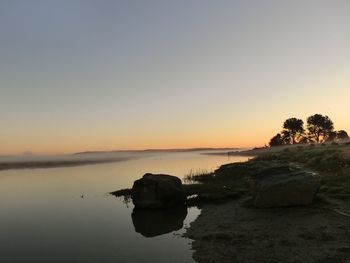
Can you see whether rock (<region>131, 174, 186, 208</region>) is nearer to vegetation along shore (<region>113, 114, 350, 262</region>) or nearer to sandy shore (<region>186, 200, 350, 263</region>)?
vegetation along shore (<region>113, 114, 350, 262</region>)

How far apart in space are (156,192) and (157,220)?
4.04 meters

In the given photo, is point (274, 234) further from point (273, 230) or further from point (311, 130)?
point (311, 130)

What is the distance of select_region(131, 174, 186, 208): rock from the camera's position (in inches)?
1233

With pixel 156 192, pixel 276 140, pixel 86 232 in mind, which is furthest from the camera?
pixel 276 140

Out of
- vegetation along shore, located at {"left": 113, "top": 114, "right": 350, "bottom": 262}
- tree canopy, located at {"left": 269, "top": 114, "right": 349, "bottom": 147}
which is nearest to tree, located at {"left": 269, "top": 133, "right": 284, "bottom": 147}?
tree canopy, located at {"left": 269, "top": 114, "right": 349, "bottom": 147}

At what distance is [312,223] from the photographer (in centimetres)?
2147

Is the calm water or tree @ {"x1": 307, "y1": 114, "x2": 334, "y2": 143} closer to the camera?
the calm water

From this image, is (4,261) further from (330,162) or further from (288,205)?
(330,162)

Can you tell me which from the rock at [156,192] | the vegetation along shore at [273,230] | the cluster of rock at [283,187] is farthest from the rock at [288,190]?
the rock at [156,192]

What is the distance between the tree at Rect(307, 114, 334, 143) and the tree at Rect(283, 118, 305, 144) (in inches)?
124

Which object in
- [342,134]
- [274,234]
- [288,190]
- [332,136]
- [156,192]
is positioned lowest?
[274,234]

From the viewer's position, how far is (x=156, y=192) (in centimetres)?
3150

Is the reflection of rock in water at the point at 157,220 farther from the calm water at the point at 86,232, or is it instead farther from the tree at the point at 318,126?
the tree at the point at 318,126

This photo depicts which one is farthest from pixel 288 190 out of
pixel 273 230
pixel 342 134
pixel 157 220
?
pixel 342 134
